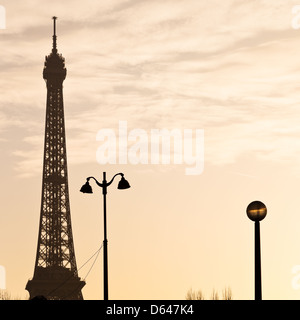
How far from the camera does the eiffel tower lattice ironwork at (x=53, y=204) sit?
186 m

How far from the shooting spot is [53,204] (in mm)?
189750

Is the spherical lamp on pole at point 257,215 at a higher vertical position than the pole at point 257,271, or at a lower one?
higher

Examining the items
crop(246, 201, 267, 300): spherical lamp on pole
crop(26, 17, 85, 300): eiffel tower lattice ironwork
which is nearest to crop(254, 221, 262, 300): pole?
crop(246, 201, 267, 300): spherical lamp on pole

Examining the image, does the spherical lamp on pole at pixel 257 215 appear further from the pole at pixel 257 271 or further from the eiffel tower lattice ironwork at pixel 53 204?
the eiffel tower lattice ironwork at pixel 53 204

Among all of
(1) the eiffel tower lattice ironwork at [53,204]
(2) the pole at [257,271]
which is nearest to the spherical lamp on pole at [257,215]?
(2) the pole at [257,271]

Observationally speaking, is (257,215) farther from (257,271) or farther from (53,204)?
(53,204)

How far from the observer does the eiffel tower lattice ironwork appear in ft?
609

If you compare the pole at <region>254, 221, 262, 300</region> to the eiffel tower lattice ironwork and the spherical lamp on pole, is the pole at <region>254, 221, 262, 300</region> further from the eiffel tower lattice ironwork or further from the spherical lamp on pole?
the eiffel tower lattice ironwork
